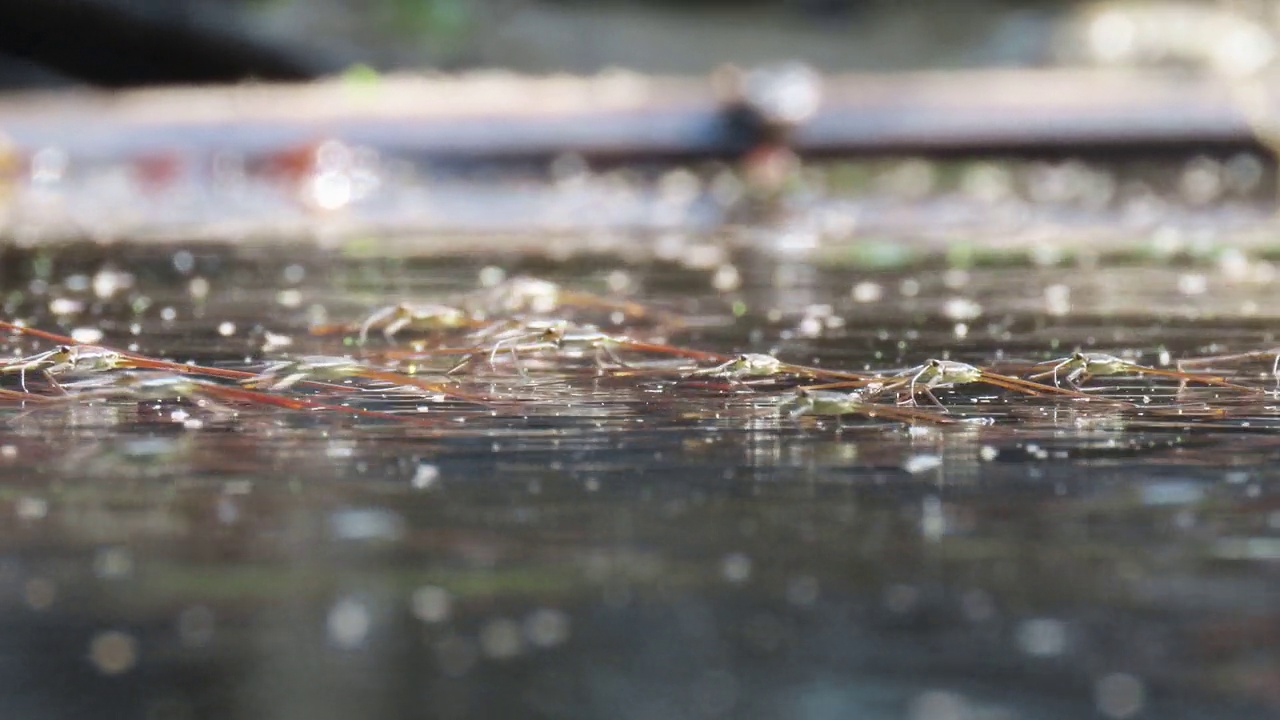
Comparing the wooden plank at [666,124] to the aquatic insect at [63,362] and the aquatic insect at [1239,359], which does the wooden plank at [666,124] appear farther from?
the aquatic insect at [63,362]

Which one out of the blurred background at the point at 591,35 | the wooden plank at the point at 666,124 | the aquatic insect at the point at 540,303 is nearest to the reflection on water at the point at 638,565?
the aquatic insect at the point at 540,303

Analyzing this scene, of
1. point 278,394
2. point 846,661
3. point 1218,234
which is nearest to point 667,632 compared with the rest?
point 846,661

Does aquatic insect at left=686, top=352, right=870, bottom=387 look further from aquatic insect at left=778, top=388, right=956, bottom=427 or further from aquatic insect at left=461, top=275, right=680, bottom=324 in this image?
aquatic insect at left=461, top=275, right=680, bottom=324

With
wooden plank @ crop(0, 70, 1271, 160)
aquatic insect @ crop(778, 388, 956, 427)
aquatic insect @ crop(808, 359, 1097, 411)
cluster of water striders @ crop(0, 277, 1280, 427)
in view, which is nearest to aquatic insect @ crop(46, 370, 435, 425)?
cluster of water striders @ crop(0, 277, 1280, 427)

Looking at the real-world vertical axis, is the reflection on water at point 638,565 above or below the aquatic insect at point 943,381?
below

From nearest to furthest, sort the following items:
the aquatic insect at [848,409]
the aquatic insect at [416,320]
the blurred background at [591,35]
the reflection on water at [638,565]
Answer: the reflection on water at [638,565] < the aquatic insect at [848,409] < the aquatic insect at [416,320] < the blurred background at [591,35]

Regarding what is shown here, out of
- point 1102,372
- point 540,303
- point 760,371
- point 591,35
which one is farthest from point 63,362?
point 591,35
